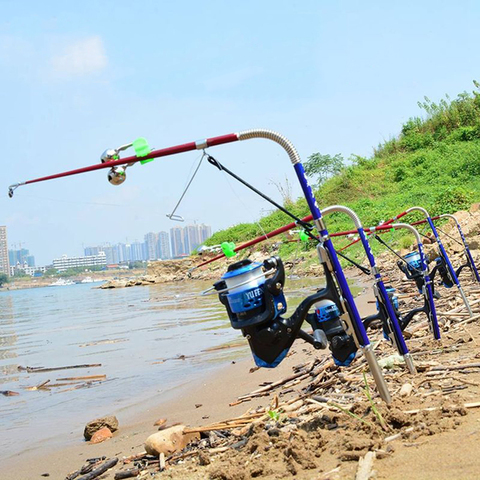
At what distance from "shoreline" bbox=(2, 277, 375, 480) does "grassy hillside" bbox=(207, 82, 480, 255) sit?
1377 cm

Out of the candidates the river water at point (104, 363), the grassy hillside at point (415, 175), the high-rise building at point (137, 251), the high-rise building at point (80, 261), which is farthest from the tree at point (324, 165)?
the high-rise building at point (80, 261)

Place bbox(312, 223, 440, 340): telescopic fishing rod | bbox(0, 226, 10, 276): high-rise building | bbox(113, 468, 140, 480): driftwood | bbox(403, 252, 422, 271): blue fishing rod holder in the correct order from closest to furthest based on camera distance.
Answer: bbox(113, 468, 140, 480): driftwood → bbox(312, 223, 440, 340): telescopic fishing rod → bbox(403, 252, 422, 271): blue fishing rod holder → bbox(0, 226, 10, 276): high-rise building

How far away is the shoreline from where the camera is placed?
217 inches

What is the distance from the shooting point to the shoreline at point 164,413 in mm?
5508

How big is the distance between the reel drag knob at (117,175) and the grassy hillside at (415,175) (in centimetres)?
1796

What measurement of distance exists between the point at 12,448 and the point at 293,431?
384cm

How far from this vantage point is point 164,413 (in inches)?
267

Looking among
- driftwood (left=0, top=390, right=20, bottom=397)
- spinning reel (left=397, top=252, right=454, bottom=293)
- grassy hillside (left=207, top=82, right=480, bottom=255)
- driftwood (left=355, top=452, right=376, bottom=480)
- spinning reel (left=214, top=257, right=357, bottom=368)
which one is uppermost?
grassy hillside (left=207, top=82, right=480, bottom=255)

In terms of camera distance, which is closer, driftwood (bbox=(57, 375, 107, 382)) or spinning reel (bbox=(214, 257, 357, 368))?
spinning reel (bbox=(214, 257, 357, 368))

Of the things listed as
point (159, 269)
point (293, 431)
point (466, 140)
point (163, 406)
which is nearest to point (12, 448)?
point (163, 406)

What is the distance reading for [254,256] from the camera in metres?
33.0

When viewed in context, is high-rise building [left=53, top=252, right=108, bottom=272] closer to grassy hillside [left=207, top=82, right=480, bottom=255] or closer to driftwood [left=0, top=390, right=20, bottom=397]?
grassy hillside [left=207, top=82, right=480, bottom=255]

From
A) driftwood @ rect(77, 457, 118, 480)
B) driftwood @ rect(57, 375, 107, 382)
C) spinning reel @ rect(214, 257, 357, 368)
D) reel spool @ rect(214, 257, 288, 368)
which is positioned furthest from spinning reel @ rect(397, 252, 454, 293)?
driftwood @ rect(57, 375, 107, 382)

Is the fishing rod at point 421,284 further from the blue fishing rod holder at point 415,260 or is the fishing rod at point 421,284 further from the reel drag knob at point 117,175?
the reel drag knob at point 117,175
